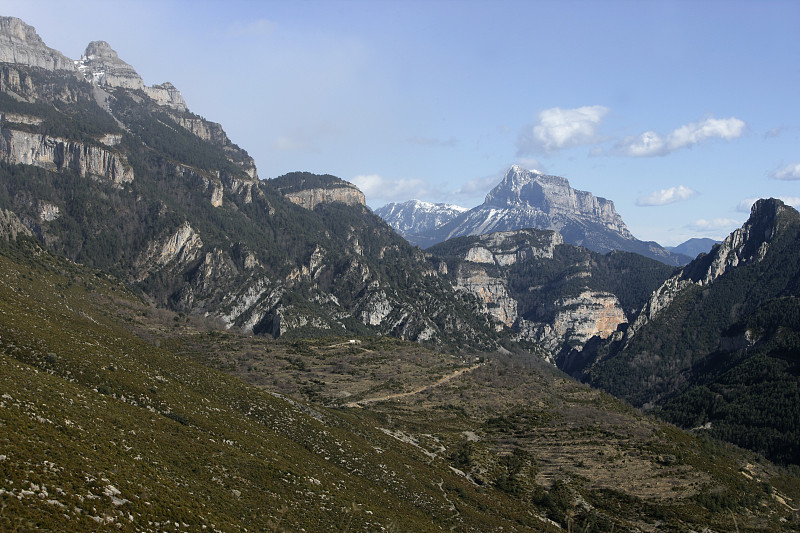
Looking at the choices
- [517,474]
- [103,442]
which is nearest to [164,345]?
[517,474]

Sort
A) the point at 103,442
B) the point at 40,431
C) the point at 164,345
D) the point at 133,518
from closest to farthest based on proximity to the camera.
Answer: the point at 133,518
the point at 40,431
the point at 103,442
the point at 164,345

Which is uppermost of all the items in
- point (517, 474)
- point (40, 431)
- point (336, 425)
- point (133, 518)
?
point (40, 431)

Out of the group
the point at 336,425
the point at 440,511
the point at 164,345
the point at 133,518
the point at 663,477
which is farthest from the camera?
the point at 164,345

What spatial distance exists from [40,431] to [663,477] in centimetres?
11409

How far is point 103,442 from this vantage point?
44594 millimetres

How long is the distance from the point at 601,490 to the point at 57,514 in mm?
99649

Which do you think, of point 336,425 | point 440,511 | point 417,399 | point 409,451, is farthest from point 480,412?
point 440,511

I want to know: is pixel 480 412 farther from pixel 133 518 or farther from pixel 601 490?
pixel 133 518

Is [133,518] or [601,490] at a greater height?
[133,518]

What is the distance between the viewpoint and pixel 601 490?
362 feet

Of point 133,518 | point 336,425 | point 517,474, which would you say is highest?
point 133,518

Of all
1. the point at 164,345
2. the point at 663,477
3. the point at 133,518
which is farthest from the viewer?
the point at 164,345

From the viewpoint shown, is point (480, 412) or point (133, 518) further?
point (480, 412)

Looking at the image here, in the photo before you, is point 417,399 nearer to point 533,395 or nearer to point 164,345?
point 533,395
